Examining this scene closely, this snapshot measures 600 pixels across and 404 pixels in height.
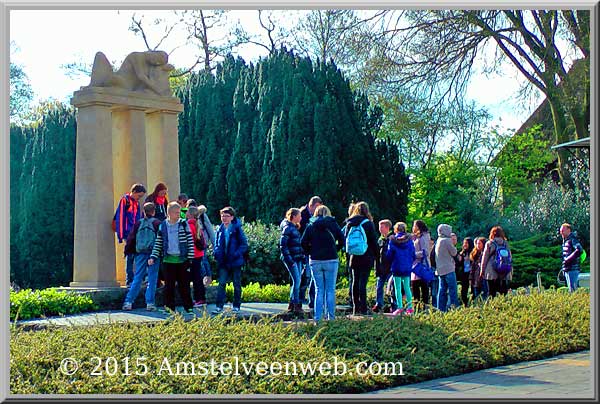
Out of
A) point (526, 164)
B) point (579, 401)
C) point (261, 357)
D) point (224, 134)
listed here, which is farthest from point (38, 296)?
point (526, 164)

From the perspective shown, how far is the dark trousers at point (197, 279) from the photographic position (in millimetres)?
12609

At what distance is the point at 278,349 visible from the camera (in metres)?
8.25

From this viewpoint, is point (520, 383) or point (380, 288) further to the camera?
point (380, 288)

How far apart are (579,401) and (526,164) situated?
24.0 meters

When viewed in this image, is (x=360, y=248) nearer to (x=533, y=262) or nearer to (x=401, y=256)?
(x=401, y=256)

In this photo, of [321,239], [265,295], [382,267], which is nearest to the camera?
[321,239]

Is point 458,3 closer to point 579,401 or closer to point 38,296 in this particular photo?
point 579,401

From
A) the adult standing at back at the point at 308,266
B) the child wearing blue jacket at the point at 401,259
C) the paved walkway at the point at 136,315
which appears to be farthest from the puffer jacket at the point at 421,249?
the paved walkway at the point at 136,315

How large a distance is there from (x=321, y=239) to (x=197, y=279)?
1.97 meters

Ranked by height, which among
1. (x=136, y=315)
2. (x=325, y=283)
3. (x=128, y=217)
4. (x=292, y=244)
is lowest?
(x=136, y=315)

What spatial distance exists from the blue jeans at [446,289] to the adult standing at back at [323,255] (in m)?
3.05

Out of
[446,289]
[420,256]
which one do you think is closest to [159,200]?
[420,256]

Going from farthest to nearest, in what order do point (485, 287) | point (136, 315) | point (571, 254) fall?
point (571, 254)
point (485, 287)
point (136, 315)

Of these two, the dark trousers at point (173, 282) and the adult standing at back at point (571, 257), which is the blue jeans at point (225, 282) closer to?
the dark trousers at point (173, 282)
